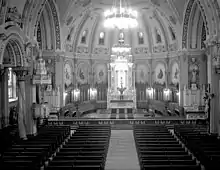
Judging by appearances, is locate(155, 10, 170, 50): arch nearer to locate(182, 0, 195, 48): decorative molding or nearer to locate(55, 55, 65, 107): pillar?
→ locate(182, 0, 195, 48): decorative molding

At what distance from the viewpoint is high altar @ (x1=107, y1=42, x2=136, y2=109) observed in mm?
32531

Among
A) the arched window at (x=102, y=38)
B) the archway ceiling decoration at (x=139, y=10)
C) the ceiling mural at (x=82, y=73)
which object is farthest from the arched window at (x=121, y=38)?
the ceiling mural at (x=82, y=73)

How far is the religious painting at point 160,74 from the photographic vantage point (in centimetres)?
3481

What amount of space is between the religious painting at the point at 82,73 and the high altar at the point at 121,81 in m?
2.79

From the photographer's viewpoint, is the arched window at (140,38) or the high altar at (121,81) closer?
the high altar at (121,81)

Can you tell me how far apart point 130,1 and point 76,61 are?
866 centimetres

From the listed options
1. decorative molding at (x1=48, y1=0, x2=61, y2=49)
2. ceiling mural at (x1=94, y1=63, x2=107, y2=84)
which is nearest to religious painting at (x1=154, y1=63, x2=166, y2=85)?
ceiling mural at (x1=94, y1=63, x2=107, y2=84)

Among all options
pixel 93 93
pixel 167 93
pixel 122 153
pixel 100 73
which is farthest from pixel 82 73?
pixel 122 153

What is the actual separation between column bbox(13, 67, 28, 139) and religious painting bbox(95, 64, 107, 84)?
1839 cm

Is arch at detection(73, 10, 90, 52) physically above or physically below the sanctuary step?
above

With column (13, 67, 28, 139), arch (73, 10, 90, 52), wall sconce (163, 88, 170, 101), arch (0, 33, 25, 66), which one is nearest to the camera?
arch (0, 33, 25, 66)

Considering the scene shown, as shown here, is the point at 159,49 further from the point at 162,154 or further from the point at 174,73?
the point at 162,154

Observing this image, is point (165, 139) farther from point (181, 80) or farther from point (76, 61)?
point (76, 61)

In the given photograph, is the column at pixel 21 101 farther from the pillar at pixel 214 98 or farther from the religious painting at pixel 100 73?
the religious painting at pixel 100 73
